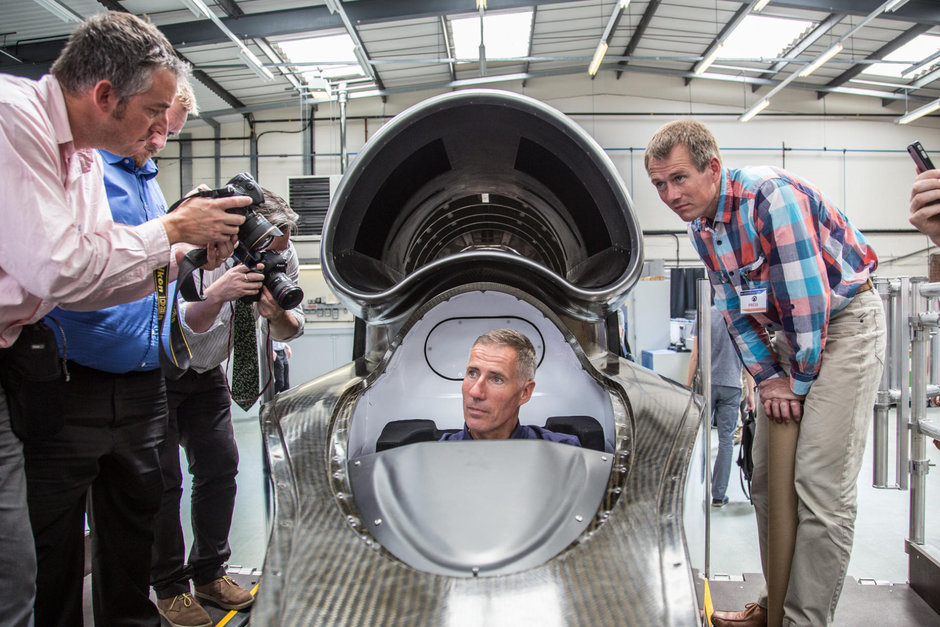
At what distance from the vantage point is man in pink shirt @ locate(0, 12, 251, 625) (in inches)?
48.6

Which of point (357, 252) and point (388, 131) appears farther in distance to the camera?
point (357, 252)

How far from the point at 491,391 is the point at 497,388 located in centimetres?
2

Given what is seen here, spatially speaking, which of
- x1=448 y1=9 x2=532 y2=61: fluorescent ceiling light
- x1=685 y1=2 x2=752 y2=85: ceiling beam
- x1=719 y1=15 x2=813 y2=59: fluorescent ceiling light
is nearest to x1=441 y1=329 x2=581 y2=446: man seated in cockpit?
x1=448 y1=9 x2=532 y2=61: fluorescent ceiling light

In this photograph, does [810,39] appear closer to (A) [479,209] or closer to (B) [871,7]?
(B) [871,7]

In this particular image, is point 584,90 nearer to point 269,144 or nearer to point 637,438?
point 269,144

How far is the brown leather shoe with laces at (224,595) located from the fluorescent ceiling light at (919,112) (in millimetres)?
13163

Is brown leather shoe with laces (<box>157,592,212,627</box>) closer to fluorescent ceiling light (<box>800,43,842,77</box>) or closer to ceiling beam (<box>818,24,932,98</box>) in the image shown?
fluorescent ceiling light (<box>800,43,842,77</box>)

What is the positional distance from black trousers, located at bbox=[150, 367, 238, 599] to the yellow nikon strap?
1.27 feet

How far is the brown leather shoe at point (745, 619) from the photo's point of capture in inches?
83.1

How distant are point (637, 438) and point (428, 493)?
53 centimetres

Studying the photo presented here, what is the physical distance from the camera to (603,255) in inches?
84.6

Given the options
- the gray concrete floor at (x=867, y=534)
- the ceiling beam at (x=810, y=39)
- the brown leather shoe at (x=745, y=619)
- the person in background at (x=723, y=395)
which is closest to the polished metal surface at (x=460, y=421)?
the brown leather shoe at (x=745, y=619)

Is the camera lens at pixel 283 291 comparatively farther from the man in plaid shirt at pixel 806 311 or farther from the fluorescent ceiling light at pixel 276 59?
the fluorescent ceiling light at pixel 276 59

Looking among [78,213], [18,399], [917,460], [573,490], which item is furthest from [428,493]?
[917,460]
